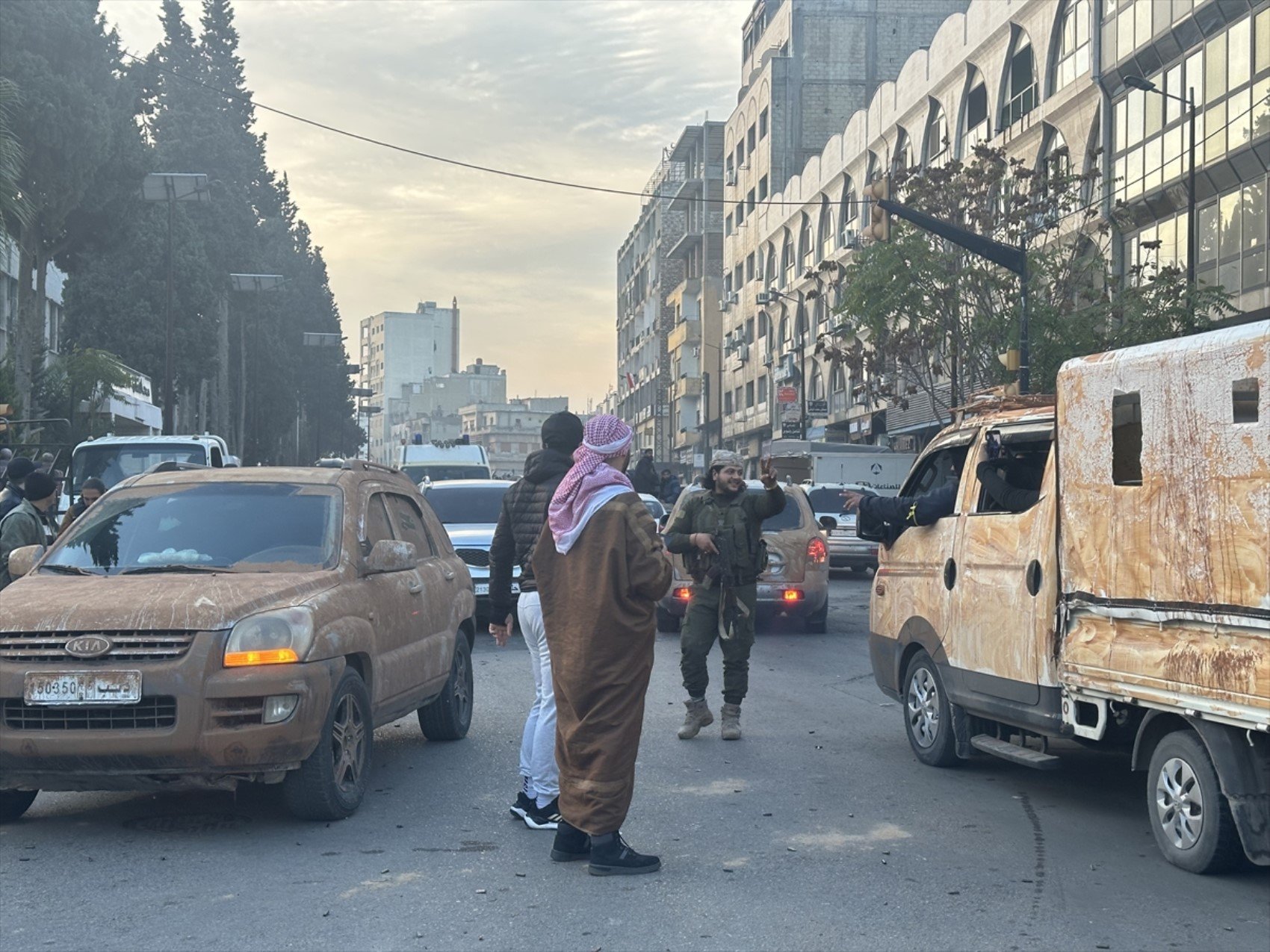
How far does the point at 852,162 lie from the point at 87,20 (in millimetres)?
29282

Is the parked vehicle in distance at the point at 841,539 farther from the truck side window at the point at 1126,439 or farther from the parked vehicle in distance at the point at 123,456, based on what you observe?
the truck side window at the point at 1126,439

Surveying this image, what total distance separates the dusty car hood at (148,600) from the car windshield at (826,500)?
67.4ft

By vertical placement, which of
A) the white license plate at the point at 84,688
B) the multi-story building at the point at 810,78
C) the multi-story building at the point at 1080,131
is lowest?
the white license plate at the point at 84,688

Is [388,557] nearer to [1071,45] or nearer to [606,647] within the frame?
[606,647]

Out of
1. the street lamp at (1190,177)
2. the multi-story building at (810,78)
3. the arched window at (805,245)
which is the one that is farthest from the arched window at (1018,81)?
→ the multi-story building at (810,78)

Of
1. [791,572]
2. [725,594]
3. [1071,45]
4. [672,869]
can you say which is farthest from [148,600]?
[1071,45]

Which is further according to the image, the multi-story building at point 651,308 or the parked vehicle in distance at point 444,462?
the multi-story building at point 651,308

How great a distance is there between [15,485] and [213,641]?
17.5ft

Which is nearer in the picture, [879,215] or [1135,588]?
[1135,588]

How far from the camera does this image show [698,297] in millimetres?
83812

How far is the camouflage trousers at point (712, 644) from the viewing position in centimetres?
963

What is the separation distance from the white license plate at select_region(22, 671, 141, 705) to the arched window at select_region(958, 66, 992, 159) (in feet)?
126

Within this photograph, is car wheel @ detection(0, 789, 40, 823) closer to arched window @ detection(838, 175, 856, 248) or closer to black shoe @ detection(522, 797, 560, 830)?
black shoe @ detection(522, 797, 560, 830)

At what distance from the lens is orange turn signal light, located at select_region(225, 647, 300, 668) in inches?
255
